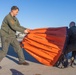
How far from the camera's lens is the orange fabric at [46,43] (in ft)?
34.0

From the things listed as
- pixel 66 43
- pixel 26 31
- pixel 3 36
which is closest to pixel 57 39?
pixel 66 43

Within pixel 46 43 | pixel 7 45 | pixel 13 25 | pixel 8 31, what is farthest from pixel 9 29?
pixel 46 43

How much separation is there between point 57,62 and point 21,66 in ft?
4.15

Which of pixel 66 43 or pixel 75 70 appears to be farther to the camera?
pixel 66 43

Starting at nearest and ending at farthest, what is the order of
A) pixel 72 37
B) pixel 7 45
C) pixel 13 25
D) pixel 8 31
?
1. pixel 72 37
2. pixel 13 25
3. pixel 7 45
4. pixel 8 31

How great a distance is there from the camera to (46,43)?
10.7m

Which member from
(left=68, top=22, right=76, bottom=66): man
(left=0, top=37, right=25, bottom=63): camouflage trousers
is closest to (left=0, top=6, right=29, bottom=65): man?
(left=0, top=37, right=25, bottom=63): camouflage trousers

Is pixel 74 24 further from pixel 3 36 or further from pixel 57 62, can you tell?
pixel 3 36

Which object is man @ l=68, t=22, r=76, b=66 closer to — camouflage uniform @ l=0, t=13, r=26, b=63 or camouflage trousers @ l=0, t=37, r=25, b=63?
camouflage uniform @ l=0, t=13, r=26, b=63

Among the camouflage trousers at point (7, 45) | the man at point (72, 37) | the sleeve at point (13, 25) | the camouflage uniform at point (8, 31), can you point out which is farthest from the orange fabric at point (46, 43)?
the sleeve at point (13, 25)

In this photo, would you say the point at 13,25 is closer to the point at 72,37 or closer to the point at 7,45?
the point at 7,45

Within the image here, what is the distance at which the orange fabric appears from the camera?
10.4 m

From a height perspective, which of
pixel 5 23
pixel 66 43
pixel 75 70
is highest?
pixel 5 23

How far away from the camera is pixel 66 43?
1031 cm
